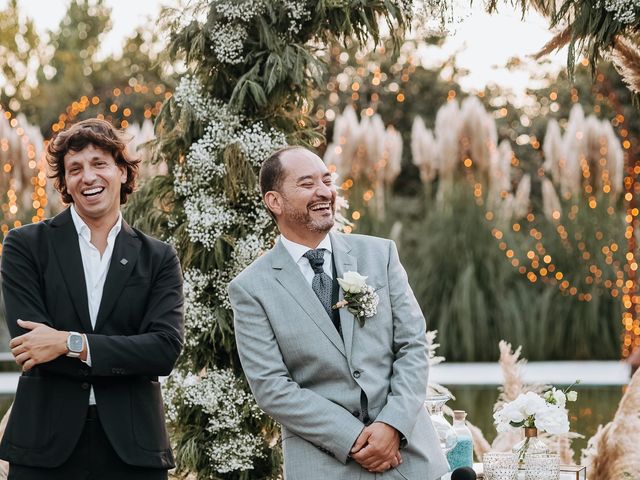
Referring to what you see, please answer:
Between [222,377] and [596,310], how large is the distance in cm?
760

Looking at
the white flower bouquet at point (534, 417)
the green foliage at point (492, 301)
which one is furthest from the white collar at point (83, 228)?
the green foliage at point (492, 301)

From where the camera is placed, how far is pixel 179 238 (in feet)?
15.4

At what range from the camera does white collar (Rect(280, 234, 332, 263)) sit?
3.36 metres

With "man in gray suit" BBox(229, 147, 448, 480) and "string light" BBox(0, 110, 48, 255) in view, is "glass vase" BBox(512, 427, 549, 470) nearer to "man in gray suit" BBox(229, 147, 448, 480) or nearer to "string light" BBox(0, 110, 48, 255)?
"man in gray suit" BBox(229, 147, 448, 480)

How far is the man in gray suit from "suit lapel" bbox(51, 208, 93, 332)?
49cm

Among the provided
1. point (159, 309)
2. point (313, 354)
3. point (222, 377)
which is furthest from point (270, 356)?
point (222, 377)

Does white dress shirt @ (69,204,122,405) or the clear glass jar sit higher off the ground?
white dress shirt @ (69,204,122,405)

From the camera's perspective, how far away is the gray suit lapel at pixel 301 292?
3193 mm

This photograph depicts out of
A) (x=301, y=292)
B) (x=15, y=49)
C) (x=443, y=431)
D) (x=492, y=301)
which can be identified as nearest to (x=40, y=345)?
(x=301, y=292)

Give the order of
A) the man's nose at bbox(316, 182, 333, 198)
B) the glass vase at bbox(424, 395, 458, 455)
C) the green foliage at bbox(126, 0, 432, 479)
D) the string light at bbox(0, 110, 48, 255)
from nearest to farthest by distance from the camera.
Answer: the man's nose at bbox(316, 182, 333, 198) < the glass vase at bbox(424, 395, 458, 455) < the green foliage at bbox(126, 0, 432, 479) < the string light at bbox(0, 110, 48, 255)

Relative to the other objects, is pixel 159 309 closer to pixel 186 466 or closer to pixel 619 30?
pixel 186 466

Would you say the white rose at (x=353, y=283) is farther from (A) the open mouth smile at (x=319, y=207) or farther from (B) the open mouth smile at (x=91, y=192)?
(B) the open mouth smile at (x=91, y=192)

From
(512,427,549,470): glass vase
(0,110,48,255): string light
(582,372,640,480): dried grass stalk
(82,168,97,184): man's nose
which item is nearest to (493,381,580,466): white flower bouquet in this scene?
(512,427,549,470): glass vase

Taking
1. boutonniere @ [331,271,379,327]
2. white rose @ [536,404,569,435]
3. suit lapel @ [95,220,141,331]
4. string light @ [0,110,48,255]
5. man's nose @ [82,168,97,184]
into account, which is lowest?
white rose @ [536,404,569,435]
